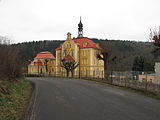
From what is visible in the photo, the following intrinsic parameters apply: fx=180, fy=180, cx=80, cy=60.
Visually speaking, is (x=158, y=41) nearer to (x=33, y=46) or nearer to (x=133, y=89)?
(x=133, y=89)

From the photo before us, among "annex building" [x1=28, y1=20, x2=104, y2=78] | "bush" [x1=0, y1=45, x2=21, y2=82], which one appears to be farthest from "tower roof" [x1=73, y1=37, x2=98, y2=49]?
"bush" [x1=0, y1=45, x2=21, y2=82]

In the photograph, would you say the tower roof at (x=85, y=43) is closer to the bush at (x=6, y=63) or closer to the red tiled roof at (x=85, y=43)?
the red tiled roof at (x=85, y=43)

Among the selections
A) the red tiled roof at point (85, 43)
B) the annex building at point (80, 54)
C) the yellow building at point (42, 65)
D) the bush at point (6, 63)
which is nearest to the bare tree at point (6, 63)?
the bush at point (6, 63)

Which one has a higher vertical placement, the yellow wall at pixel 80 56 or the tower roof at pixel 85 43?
the tower roof at pixel 85 43

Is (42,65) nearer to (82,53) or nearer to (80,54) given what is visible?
(80,54)

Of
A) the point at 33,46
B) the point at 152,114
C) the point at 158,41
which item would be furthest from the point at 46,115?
the point at 33,46

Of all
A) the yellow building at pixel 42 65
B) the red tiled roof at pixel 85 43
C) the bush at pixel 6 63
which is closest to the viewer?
the bush at pixel 6 63

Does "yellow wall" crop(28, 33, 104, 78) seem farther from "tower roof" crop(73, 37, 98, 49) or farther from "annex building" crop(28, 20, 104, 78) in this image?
"tower roof" crop(73, 37, 98, 49)

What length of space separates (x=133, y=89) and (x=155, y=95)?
11.1ft

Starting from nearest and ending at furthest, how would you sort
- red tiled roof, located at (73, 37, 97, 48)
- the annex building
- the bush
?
the bush
the annex building
red tiled roof, located at (73, 37, 97, 48)

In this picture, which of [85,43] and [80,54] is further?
[80,54]

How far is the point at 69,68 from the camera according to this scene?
159 feet

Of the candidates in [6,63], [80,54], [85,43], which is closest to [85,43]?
[85,43]

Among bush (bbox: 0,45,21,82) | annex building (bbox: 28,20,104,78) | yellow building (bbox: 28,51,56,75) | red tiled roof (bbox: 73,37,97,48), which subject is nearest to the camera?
bush (bbox: 0,45,21,82)
